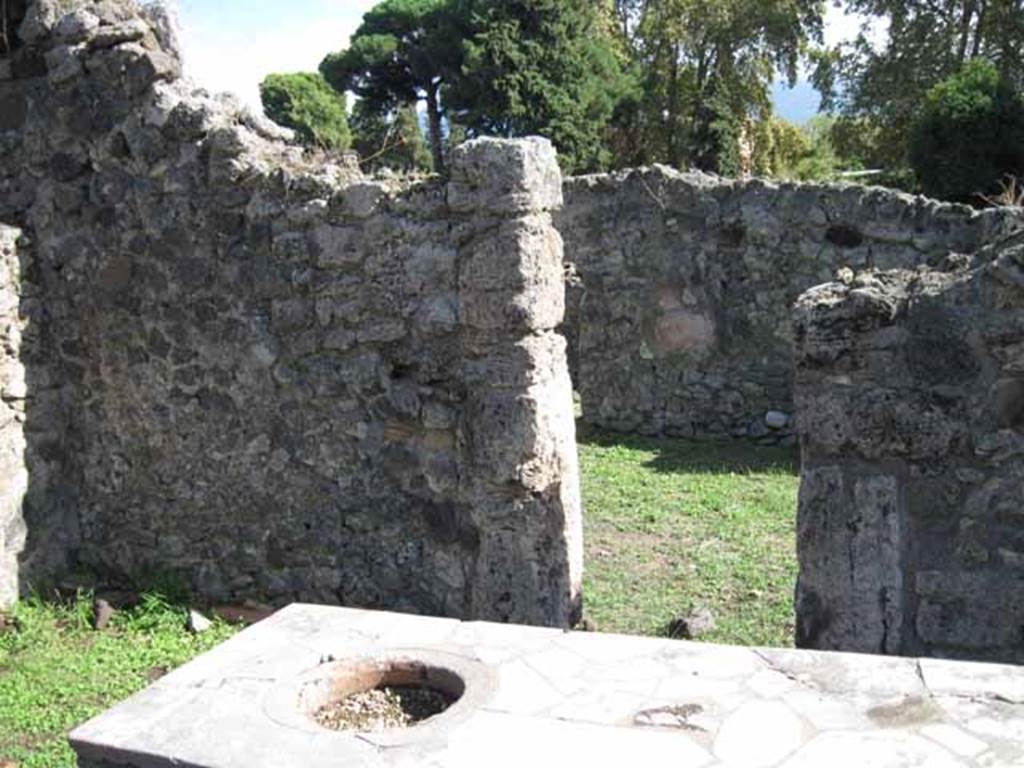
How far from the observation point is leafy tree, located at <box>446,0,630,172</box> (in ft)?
78.7

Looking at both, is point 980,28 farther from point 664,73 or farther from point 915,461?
point 915,461

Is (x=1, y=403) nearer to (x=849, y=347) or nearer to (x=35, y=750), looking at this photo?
(x=35, y=750)

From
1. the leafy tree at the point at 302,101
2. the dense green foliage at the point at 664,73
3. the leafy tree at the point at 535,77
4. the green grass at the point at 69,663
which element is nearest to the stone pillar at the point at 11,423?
the green grass at the point at 69,663

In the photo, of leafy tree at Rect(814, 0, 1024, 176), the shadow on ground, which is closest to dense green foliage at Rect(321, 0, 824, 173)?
leafy tree at Rect(814, 0, 1024, 176)

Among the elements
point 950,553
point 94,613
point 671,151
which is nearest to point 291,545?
point 94,613

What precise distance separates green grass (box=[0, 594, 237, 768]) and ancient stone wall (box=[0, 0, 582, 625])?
363mm

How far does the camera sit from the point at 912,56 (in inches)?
909

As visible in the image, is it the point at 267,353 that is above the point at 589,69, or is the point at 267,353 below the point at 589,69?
below

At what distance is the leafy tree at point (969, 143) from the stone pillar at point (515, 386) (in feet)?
36.2

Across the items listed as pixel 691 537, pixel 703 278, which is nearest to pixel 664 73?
pixel 703 278

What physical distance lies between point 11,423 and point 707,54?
26346 millimetres

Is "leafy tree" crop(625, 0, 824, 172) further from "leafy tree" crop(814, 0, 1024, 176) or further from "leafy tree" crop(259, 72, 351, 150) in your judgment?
"leafy tree" crop(259, 72, 351, 150)

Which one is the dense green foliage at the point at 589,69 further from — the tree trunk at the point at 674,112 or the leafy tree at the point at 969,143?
the leafy tree at the point at 969,143

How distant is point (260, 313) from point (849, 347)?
2808 millimetres
